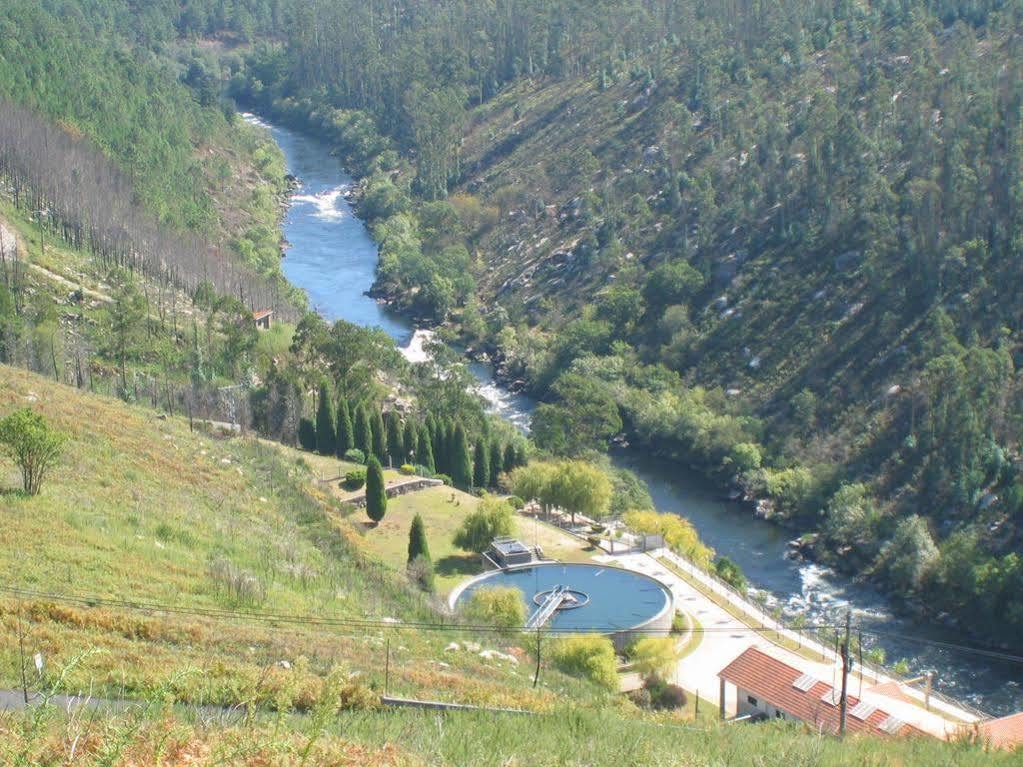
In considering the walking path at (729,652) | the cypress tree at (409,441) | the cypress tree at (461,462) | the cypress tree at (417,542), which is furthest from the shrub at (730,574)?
the cypress tree at (409,441)

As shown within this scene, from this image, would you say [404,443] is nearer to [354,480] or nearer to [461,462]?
[461,462]

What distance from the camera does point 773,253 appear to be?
84188 millimetres

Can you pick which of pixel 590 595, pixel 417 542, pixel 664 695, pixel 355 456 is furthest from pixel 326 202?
pixel 664 695

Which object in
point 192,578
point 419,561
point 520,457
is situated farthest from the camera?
point 520,457

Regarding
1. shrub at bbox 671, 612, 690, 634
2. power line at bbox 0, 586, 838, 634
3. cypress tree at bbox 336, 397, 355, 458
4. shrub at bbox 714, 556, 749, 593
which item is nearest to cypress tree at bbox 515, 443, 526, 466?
cypress tree at bbox 336, 397, 355, 458

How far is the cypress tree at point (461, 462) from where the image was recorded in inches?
2368

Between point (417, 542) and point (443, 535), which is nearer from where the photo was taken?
point (417, 542)

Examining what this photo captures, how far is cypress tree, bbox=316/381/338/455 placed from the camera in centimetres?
6125

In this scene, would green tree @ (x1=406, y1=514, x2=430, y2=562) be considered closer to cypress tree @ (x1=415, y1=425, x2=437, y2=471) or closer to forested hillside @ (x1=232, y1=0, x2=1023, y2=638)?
cypress tree @ (x1=415, y1=425, x2=437, y2=471)

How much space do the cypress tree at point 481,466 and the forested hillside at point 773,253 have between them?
680 cm

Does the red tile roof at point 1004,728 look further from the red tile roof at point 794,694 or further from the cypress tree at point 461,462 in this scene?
the cypress tree at point 461,462

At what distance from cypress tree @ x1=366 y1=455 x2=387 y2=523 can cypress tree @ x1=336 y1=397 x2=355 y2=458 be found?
35.7 ft

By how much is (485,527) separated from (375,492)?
4726mm

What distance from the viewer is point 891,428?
6538 centimetres
